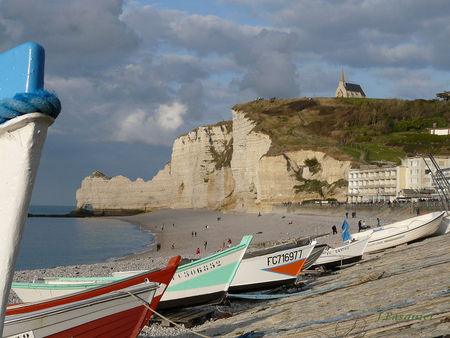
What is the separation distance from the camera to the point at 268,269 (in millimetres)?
16125

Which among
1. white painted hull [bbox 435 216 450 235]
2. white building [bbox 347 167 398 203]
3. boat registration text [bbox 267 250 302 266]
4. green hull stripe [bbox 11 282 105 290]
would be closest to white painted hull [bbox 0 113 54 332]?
green hull stripe [bbox 11 282 105 290]

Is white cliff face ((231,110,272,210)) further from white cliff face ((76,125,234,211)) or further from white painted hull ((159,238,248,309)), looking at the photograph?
white painted hull ((159,238,248,309))

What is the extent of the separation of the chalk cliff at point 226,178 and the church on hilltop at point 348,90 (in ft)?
204

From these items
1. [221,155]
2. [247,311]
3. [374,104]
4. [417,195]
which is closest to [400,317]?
[247,311]

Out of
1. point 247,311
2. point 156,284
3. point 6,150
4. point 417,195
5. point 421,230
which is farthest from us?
point 417,195

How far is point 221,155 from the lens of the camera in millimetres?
123125

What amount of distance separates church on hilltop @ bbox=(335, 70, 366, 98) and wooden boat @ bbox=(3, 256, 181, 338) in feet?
569

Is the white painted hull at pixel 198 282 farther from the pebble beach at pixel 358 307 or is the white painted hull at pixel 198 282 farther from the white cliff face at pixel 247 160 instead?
the white cliff face at pixel 247 160

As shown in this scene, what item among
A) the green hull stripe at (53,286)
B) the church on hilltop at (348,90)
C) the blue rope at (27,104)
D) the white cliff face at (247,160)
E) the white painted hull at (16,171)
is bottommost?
the green hull stripe at (53,286)

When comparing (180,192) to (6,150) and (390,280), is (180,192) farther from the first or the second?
(6,150)

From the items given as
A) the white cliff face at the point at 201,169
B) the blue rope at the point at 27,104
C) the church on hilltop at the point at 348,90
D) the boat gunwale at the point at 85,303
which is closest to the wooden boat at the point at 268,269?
the boat gunwale at the point at 85,303

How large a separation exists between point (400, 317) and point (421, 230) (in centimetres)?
1705

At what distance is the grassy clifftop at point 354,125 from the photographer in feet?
316

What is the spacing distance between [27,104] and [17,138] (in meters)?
0.25
